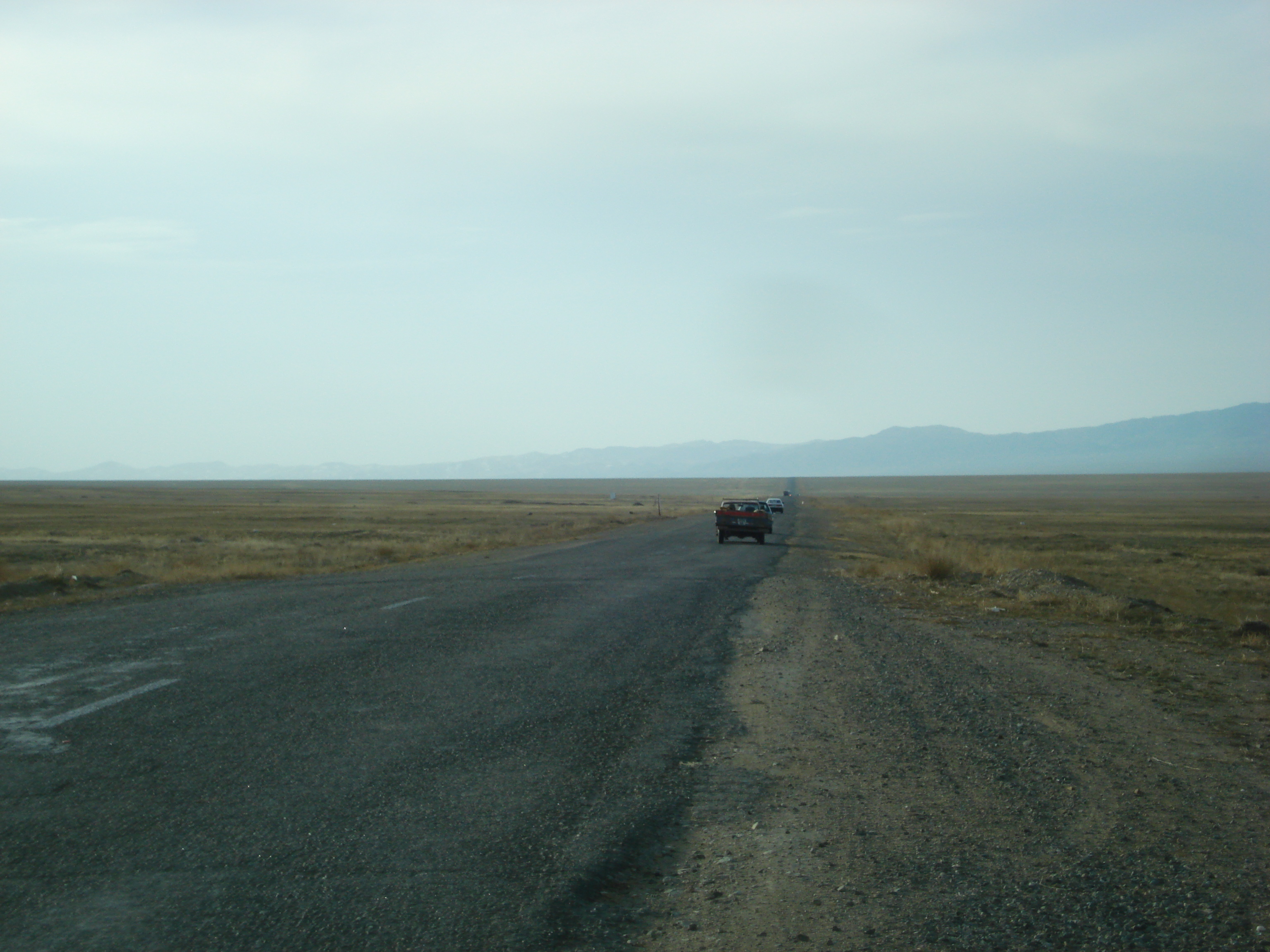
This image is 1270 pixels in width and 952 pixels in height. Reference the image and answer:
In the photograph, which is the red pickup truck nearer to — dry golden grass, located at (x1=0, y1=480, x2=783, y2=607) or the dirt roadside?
dry golden grass, located at (x1=0, y1=480, x2=783, y2=607)

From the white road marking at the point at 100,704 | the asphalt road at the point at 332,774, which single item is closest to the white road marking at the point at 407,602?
the asphalt road at the point at 332,774

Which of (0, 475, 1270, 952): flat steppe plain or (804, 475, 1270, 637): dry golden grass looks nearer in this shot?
(0, 475, 1270, 952): flat steppe plain

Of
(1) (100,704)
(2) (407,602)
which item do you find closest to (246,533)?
(2) (407,602)

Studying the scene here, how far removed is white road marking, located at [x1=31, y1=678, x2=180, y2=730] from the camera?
295 inches

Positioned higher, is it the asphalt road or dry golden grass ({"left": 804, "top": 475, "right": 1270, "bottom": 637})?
the asphalt road

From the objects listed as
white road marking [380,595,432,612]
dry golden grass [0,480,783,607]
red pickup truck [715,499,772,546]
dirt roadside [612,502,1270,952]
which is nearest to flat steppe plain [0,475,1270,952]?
dirt roadside [612,502,1270,952]

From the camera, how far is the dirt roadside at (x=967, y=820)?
442cm

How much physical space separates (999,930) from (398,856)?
2880mm

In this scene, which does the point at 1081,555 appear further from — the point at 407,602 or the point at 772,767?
the point at 772,767

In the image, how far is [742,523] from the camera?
124 ft

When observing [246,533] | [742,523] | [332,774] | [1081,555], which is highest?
[332,774]

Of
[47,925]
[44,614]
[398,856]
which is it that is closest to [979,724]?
[398,856]

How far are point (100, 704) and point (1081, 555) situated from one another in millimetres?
38600

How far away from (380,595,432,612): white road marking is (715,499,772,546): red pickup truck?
69.9 feet
